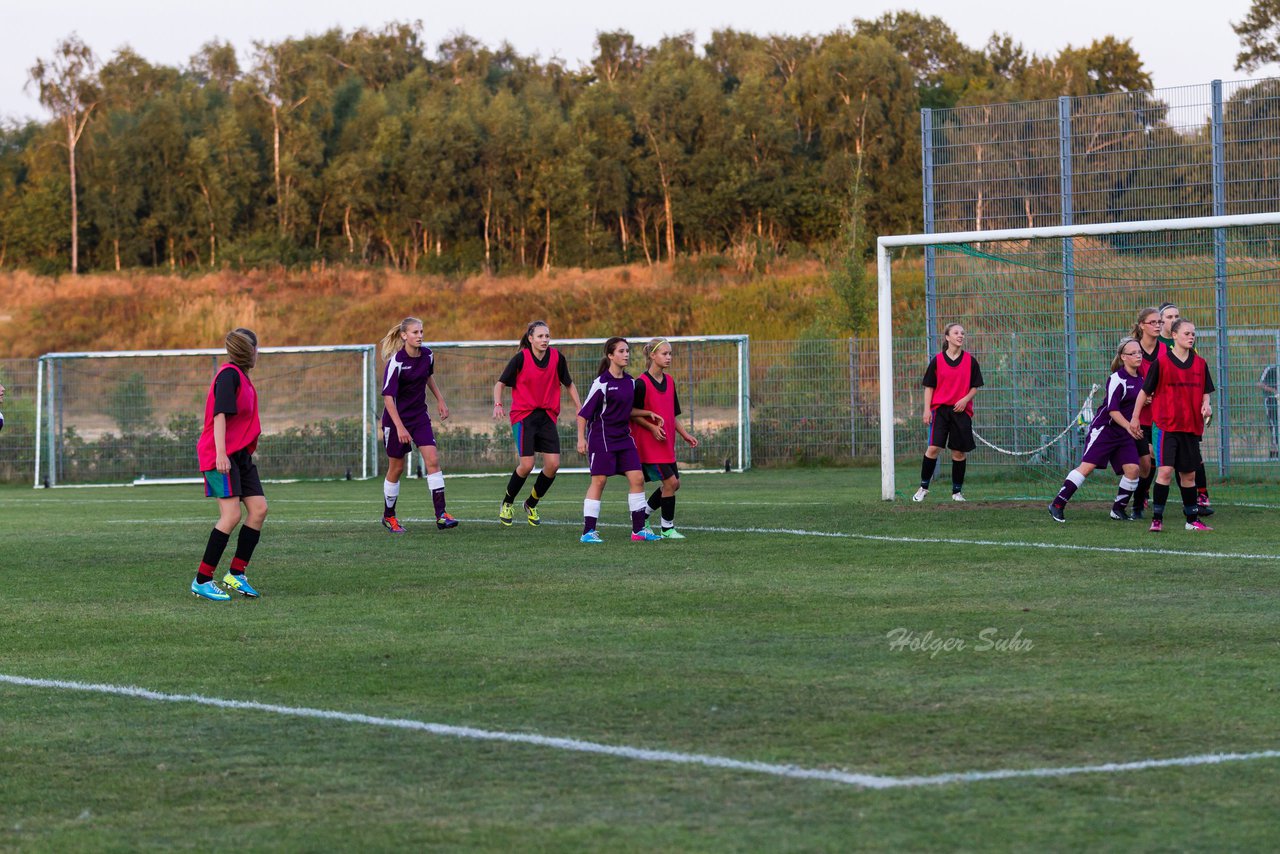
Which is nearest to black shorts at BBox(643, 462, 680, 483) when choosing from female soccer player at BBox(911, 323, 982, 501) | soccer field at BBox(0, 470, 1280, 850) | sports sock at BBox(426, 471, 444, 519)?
soccer field at BBox(0, 470, 1280, 850)

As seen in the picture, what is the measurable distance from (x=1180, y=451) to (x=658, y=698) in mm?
7186

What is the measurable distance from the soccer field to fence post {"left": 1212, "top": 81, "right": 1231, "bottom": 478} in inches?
243

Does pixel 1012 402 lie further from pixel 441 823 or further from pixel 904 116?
pixel 904 116

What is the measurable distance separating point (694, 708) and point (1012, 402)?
42.1 feet

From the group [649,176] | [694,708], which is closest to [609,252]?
[649,176]

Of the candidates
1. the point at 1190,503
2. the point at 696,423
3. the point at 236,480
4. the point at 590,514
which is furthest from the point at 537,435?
the point at 696,423

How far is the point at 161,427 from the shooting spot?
24.8 m

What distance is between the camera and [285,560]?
37.9 ft

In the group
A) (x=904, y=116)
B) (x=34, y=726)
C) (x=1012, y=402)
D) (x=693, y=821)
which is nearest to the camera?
(x=693, y=821)

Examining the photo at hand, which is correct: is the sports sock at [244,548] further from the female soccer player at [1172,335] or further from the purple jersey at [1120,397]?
the female soccer player at [1172,335]

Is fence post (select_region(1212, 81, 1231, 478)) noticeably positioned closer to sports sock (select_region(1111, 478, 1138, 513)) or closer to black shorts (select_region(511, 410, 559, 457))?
sports sock (select_region(1111, 478, 1138, 513))

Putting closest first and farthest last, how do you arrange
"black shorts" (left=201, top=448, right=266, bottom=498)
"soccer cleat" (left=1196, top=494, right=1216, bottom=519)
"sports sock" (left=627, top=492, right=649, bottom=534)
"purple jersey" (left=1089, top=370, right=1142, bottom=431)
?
"black shorts" (left=201, top=448, right=266, bottom=498) < "sports sock" (left=627, top=492, right=649, bottom=534) < "purple jersey" (left=1089, top=370, right=1142, bottom=431) < "soccer cleat" (left=1196, top=494, right=1216, bottom=519)

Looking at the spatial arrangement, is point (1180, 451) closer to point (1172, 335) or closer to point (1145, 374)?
point (1145, 374)

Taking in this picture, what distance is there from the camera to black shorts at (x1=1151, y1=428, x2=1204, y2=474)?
12062 millimetres
